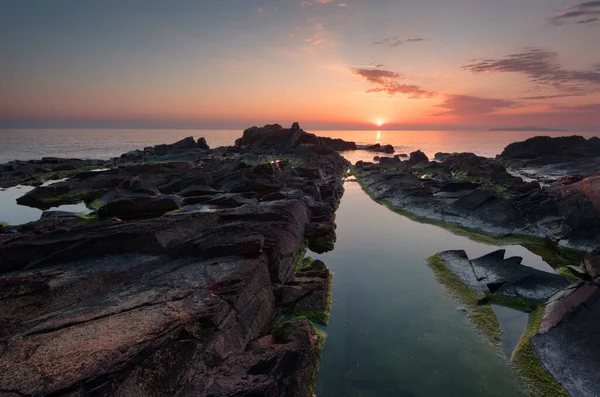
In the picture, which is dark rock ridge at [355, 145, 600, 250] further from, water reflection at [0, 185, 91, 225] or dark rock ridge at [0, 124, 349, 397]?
water reflection at [0, 185, 91, 225]

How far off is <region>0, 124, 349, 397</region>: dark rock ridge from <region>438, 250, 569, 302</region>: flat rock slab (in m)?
8.84

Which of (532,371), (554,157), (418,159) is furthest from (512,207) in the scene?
(554,157)

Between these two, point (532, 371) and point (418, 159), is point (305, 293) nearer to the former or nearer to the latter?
point (532, 371)

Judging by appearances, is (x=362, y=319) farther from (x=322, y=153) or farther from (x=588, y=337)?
(x=322, y=153)

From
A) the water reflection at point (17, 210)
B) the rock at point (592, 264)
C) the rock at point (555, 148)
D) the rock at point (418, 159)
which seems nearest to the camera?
the rock at point (592, 264)

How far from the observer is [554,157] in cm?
7912

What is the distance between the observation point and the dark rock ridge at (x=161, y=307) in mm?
8602

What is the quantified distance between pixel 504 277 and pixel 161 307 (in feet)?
59.7

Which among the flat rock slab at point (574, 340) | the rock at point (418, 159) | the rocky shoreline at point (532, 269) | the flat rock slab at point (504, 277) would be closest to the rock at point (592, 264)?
the rocky shoreline at point (532, 269)

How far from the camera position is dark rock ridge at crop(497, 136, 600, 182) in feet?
211

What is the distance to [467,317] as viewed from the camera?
597 inches

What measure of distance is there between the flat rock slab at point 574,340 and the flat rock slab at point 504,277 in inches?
81.4

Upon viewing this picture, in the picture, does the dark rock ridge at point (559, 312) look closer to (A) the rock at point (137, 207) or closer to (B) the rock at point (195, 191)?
(A) the rock at point (137, 207)

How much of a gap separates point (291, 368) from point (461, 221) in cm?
2593
